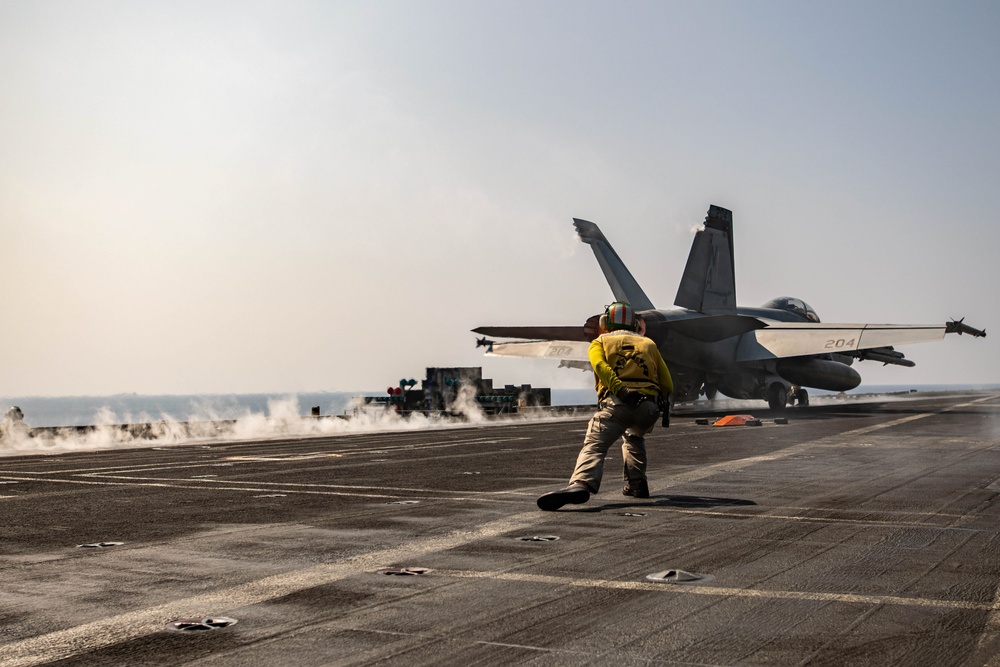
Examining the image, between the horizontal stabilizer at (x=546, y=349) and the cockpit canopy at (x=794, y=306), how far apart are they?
405 inches

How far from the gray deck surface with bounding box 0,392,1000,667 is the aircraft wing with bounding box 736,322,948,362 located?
2261cm

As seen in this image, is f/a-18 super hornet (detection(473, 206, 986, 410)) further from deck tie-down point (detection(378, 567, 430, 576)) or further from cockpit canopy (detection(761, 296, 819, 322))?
deck tie-down point (detection(378, 567, 430, 576))

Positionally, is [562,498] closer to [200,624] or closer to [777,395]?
[200,624]

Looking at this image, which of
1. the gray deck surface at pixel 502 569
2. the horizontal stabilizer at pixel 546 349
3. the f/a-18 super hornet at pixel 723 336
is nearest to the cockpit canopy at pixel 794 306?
the f/a-18 super hornet at pixel 723 336

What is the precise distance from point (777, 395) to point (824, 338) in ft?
16.2

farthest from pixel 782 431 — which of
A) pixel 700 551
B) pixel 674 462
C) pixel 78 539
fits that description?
pixel 78 539

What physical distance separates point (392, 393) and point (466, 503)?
34.0 metres

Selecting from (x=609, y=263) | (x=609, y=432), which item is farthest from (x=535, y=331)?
(x=609, y=432)

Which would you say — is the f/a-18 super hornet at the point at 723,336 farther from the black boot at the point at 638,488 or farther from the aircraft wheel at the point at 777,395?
the black boot at the point at 638,488

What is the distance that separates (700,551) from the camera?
730 centimetres

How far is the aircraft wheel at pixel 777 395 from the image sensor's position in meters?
41.8

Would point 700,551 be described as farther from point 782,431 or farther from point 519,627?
point 782,431

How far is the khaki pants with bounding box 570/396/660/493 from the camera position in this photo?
10250 mm

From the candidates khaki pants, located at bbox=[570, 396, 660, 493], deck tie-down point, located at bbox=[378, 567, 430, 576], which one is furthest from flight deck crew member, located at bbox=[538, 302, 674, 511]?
deck tie-down point, located at bbox=[378, 567, 430, 576]
